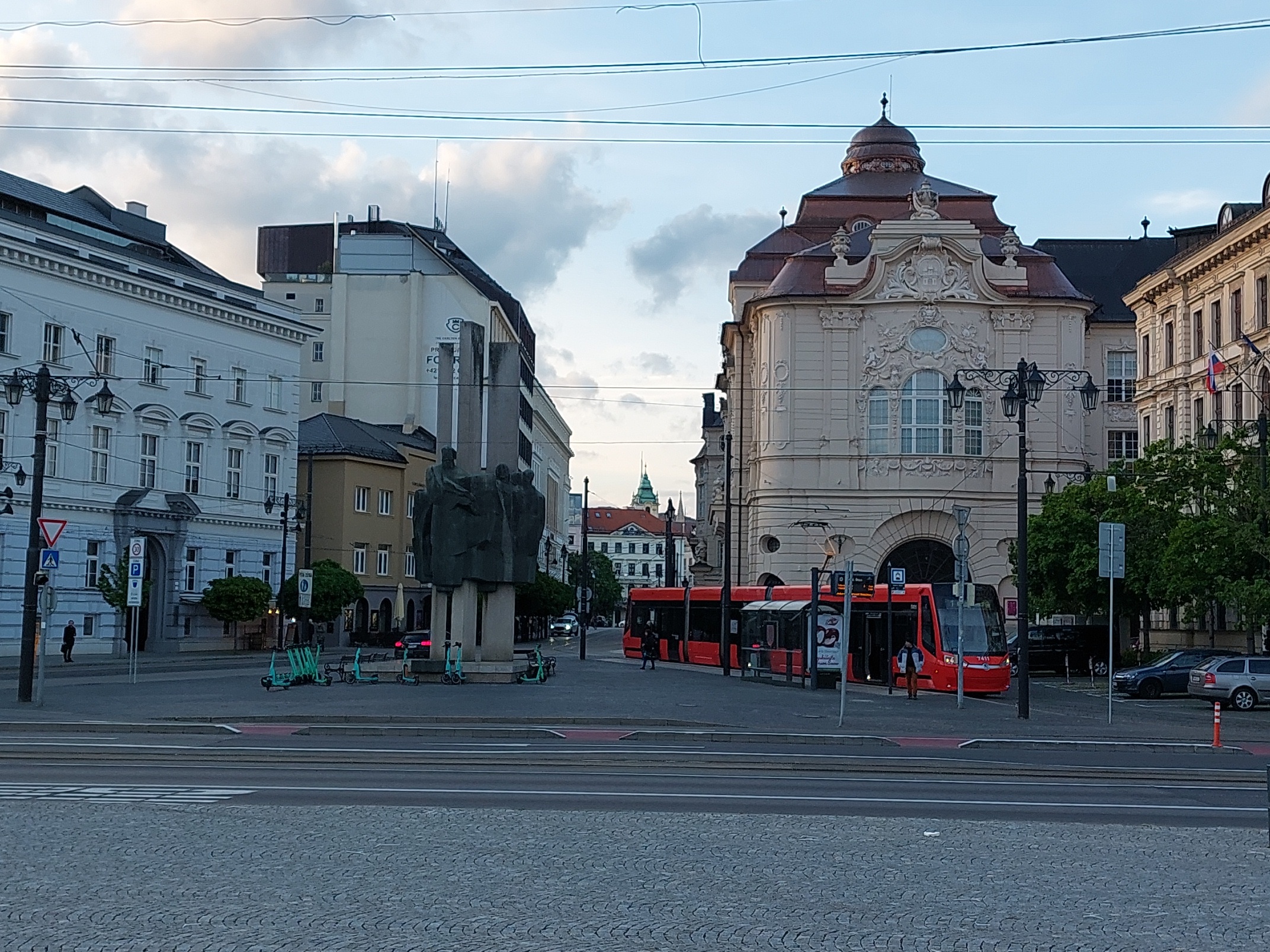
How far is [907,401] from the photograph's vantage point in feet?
235

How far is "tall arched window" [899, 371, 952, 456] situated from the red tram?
16.8 meters

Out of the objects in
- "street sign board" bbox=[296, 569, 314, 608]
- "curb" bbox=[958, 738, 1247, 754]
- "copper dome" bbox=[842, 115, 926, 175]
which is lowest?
"curb" bbox=[958, 738, 1247, 754]

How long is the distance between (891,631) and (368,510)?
1695 inches

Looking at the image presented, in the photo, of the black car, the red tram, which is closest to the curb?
the red tram

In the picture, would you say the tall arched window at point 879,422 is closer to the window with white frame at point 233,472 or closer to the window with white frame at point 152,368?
the window with white frame at point 233,472

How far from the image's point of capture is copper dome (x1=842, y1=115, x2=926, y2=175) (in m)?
84.3

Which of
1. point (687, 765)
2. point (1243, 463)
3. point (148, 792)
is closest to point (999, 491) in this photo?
point (1243, 463)

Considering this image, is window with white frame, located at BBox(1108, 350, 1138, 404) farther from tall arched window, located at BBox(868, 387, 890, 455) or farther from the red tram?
the red tram

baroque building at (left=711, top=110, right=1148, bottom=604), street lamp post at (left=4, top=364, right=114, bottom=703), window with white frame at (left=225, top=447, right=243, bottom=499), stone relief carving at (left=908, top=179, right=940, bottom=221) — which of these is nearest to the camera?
street lamp post at (left=4, top=364, right=114, bottom=703)

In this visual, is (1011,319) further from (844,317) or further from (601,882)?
(601,882)

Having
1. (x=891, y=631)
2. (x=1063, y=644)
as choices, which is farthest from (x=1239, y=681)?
(x=1063, y=644)

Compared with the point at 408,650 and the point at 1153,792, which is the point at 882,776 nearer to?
the point at 1153,792

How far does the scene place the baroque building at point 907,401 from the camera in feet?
233

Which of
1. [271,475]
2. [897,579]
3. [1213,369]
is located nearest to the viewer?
[897,579]
